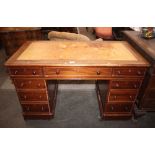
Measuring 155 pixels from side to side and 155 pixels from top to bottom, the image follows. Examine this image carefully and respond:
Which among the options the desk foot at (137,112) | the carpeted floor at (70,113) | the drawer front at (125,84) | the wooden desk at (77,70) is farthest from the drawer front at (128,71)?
the carpeted floor at (70,113)

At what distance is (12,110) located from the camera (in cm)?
246

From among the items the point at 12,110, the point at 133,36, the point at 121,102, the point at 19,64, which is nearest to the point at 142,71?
the point at 121,102

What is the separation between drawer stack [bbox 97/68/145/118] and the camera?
175 cm

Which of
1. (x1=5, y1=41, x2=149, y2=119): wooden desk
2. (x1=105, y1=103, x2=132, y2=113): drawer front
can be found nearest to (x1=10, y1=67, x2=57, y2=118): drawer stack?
(x1=5, y1=41, x2=149, y2=119): wooden desk

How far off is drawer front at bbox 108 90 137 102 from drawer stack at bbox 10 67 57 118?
0.90 meters

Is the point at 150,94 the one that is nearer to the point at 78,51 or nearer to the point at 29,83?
the point at 78,51

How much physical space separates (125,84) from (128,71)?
21cm

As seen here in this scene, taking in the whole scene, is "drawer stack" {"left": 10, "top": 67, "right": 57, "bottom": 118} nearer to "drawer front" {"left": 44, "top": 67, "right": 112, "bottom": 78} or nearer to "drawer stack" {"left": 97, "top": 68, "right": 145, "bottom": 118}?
"drawer front" {"left": 44, "top": 67, "right": 112, "bottom": 78}

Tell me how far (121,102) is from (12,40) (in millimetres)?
3014

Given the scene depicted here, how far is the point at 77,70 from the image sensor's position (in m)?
1.72

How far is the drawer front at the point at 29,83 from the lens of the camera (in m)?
1.83

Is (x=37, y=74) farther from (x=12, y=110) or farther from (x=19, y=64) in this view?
(x=12, y=110)

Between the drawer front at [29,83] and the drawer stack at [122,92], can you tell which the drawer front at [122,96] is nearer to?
the drawer stack at [122,92]

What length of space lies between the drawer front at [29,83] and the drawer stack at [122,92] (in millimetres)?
899
